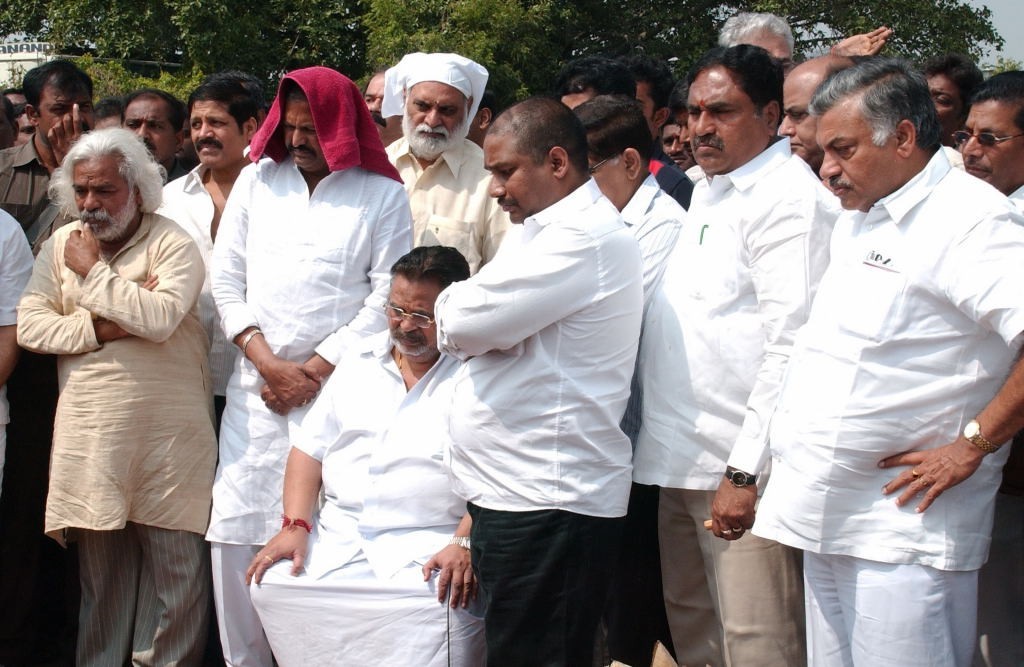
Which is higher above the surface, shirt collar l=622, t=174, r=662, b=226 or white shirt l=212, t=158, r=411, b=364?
shirt collar l=622, t=174, r=662, b=226

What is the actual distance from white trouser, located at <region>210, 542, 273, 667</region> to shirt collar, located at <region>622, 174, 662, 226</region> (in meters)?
1.83

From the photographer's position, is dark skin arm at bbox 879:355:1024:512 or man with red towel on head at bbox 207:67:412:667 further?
man with red towel on head at bbox 207:67:412:667

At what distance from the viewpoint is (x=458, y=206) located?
470 centimetres

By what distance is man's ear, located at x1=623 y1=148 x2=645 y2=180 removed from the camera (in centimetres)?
386

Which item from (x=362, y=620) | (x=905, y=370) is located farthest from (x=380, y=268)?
(x=905, y=370)

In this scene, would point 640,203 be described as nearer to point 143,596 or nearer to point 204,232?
point 204,232

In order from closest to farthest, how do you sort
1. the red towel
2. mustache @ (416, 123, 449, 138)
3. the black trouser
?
the black trouser → the red towel → mustache @ (416, 123, 449, 138)

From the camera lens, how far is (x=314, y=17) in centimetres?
2322

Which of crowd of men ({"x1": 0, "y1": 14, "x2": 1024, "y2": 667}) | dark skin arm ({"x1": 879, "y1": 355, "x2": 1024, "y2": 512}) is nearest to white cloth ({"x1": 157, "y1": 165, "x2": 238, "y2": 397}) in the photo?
crowd of men ({"x1": 0, "y1": 14, "x2": 1024, "y2": 667})

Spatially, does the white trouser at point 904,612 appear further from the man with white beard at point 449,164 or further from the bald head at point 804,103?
the man with white beard at point 449,164

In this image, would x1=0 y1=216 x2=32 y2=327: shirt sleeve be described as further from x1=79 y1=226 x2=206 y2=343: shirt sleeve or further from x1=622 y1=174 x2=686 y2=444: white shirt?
x1=622 y1=174 x2=686 y2=444: white shirt

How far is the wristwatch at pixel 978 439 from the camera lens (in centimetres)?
264

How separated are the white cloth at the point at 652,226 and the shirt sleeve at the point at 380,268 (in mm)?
880

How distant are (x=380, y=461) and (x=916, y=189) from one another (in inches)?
76.1
